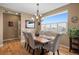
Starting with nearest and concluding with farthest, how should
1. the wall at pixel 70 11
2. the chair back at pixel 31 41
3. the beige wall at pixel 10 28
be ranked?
the wall at pixel 70 11 < the beige wall at pixel 10 28 < the chair back at pixel 31 41

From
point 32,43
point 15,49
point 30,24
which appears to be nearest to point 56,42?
point 32,43

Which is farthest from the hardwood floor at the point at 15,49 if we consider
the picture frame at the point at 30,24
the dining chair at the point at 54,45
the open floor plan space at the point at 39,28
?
the picture frame at the point at 30,24

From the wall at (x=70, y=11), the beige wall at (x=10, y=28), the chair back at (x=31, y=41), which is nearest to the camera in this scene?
the wall at (x=70, y=11)

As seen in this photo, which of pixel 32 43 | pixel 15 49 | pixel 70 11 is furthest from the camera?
pixel 32 43

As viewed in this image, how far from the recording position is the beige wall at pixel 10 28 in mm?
1956

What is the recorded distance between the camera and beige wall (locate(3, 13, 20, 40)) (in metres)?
1.96

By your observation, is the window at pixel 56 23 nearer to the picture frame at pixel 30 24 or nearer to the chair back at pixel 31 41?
the picture frame at pixel 30 24

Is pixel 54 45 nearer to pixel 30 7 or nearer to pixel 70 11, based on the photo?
pixel 70 11

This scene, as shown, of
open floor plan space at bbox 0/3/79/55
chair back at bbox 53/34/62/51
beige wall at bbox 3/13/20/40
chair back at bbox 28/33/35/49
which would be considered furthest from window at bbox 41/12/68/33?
beige wall at bbox 3/13/20/40

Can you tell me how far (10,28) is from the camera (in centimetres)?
202

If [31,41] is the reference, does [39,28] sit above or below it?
above

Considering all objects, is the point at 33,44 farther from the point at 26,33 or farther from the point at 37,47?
the point at 26,33

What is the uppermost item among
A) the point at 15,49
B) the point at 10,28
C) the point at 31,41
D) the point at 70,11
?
the point at 70,11

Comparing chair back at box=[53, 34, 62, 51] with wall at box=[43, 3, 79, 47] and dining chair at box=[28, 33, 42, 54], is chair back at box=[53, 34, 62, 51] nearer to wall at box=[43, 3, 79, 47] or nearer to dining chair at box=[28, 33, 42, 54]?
wall at box=[43, 3, 79, 47]
